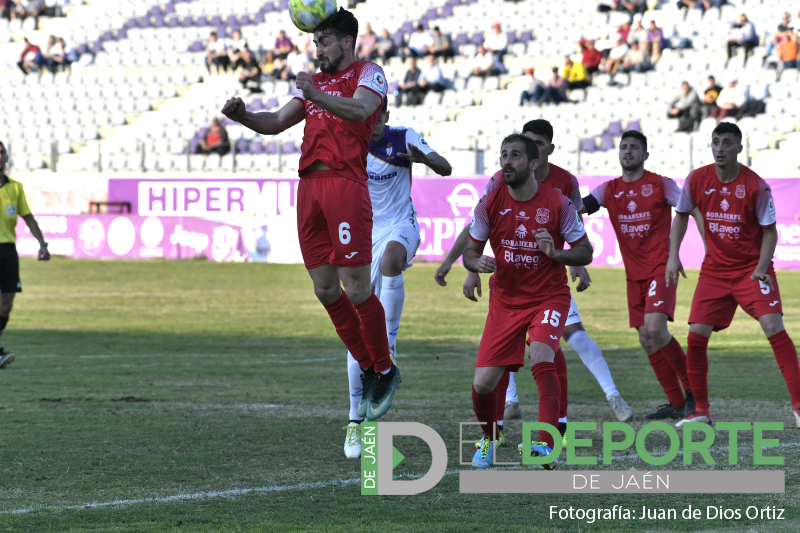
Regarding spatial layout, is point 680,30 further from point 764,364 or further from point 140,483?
point 140,483

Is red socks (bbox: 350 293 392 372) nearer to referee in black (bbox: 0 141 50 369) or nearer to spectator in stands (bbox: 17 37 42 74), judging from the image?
referee in black (bbox: 0 141 50 369)

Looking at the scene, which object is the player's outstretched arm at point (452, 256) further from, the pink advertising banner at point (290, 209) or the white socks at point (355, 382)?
the pink advertising banner at point (290, 209)

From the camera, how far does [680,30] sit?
→ 27.6m

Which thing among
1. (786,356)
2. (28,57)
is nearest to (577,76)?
(28,57)

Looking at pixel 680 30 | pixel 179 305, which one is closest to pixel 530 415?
pixel 179 305

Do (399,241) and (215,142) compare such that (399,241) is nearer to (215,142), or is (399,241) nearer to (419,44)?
(215,142)

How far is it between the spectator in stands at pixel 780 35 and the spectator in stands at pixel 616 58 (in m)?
3.40

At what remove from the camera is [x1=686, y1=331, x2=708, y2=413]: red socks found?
7.55 metres

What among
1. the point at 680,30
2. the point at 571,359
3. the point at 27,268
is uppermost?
the point at 680,30

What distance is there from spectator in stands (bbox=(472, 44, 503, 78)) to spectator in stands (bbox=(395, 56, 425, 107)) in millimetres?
1583

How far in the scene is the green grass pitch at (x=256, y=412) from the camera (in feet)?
15.9

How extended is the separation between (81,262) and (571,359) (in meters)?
17.0

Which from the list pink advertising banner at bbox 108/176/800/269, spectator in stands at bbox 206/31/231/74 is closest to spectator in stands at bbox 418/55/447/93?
pink advertising banner at bbox 108/176/800/269

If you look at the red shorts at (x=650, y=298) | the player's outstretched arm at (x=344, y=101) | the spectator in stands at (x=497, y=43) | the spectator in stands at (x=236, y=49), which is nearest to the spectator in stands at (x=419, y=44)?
the spectator in stands at (x=497, y=43)
